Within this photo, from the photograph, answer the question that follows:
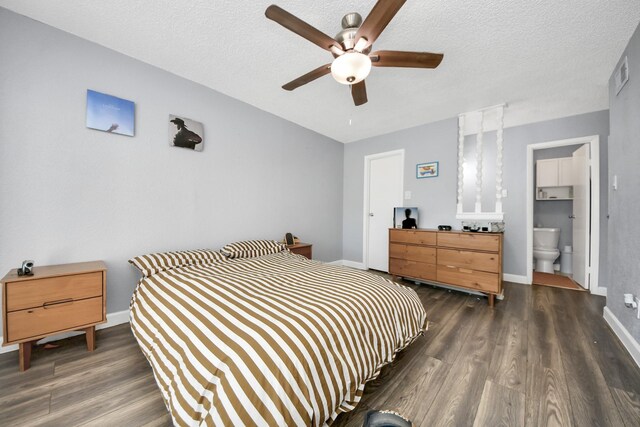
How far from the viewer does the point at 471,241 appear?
9.79 feet

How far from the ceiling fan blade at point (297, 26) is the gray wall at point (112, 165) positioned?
5.89ft

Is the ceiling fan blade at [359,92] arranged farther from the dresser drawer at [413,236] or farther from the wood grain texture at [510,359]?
the wood grain texture at [510,359]

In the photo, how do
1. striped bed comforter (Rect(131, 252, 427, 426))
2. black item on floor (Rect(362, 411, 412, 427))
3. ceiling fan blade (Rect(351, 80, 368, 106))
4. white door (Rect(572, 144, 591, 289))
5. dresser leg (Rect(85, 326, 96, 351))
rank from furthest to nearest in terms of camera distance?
white door (Rect(572, 144, 591, 289)) < ceiling fan blade (Rect(351, 80, 368, 106)) < dresser leg (Rect(85, 326, 96, 351)) < striped bed comforter (Rect(131, 252, 427, 426)) < black item on floor (Rect(362, 411, 412, 427))

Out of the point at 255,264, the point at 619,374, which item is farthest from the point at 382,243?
→ the point at 619,374

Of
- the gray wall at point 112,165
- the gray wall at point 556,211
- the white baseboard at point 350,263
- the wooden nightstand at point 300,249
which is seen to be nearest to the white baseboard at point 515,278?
the gray wall at point 556,211

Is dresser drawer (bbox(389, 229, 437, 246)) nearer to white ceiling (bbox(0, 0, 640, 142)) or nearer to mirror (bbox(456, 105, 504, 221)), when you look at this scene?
mirror (bbox(456, 105, 504, 221))

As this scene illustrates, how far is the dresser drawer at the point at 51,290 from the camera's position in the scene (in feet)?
5.08

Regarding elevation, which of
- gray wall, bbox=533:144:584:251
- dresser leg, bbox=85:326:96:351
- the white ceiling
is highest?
the white ceiling

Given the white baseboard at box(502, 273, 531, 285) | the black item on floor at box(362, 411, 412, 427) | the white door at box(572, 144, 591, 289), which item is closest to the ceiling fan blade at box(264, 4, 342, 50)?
the black item on floor at box(362, 411, 412, 427)

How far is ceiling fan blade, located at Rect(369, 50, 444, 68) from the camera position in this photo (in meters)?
1.69

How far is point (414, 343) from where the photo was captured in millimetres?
2002

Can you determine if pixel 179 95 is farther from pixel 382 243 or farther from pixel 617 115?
pixel 617 115

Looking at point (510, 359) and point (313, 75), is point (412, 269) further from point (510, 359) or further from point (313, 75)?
point (313, 75)

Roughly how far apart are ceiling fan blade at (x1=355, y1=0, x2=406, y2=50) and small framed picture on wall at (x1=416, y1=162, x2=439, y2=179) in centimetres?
263
